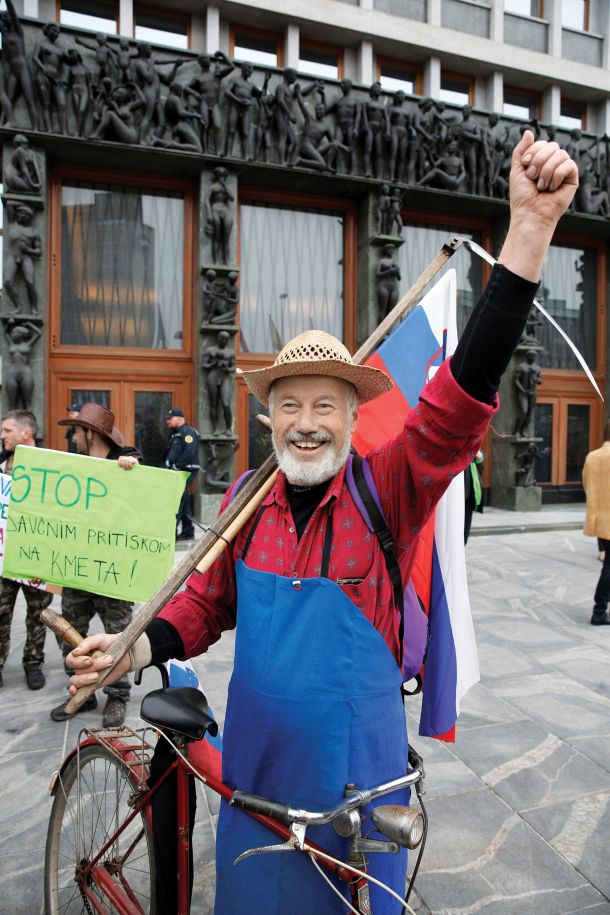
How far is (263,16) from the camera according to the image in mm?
13164

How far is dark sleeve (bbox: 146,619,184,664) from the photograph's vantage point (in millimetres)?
1843

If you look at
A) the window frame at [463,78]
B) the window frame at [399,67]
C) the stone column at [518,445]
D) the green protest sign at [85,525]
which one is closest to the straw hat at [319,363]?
the green protest sign at [85,525]

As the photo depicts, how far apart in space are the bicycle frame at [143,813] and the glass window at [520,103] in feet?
57.5

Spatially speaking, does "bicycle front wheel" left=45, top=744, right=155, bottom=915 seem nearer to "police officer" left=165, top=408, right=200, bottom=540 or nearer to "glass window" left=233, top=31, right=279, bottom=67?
"police officer" left=165, top=408, right=200, bottom=540

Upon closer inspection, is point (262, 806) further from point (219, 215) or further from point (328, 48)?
→ point (328, 48)

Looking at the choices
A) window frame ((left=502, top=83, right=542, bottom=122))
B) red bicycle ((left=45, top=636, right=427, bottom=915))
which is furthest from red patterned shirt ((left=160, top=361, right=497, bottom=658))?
window frame ((left=502, top=83, right=542, bottom=122))

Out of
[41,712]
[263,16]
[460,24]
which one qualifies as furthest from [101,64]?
[41,712]

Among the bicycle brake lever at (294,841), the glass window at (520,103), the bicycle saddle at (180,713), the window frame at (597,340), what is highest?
Answer: the glass window at (520,103)

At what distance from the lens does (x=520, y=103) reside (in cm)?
1588

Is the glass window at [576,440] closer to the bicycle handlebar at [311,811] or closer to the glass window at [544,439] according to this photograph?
the glass window at [544,439]

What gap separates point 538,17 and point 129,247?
1223 centimetres

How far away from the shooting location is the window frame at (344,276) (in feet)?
41.1

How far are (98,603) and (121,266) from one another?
9.21 meters

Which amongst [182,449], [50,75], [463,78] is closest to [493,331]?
[182,449]
